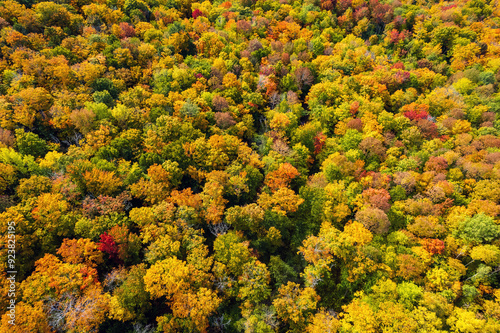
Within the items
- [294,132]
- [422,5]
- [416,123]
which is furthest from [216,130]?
[422,5]

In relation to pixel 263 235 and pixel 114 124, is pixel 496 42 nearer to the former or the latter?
pixel 263 235

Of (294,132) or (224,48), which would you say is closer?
(294,132)

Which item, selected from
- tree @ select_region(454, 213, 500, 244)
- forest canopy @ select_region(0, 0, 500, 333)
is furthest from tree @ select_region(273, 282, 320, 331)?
tree @ select_region(454, 213, 500, 244)

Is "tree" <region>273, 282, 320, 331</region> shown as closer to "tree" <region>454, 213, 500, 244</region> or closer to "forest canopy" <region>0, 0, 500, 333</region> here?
"forest canopy" <region>0, 0, 500, 333</region>

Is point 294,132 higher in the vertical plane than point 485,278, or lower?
higher

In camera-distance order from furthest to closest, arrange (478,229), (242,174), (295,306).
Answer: (242,174), (478,229), (295,306)

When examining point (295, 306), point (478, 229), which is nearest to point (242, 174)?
point (295, 306)

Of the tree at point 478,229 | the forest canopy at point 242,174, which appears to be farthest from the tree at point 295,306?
the tree at point 478,229

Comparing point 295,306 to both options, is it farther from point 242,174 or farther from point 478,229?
point 478,229

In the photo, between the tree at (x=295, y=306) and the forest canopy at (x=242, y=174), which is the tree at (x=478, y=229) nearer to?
the forest canopy at (x=242, y=174)
